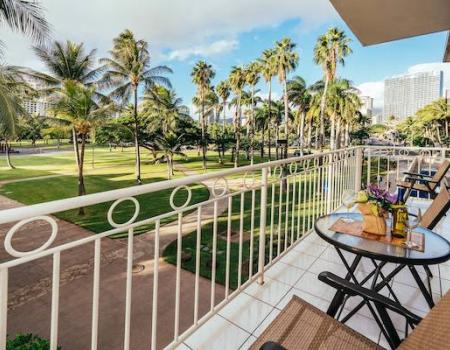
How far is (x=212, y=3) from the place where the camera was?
17562 millimetres

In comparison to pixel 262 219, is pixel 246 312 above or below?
below

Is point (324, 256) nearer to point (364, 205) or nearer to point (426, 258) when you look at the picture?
point (364, 205)

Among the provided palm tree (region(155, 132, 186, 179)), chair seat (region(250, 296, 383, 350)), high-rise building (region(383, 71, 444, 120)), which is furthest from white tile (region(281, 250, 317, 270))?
high-rise building (region(383, 71, 444, 120))

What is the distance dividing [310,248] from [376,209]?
4.75 ft

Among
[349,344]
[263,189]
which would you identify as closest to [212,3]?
[263,189]

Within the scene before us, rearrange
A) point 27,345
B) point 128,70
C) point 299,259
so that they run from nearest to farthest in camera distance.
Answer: point 299,259, point 27,345, point 128,70

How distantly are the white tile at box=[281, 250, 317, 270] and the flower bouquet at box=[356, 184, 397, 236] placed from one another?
104 centimetres

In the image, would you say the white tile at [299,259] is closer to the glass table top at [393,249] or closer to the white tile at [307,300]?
the white tile at [307,300]

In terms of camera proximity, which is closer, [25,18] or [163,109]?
[25,18]

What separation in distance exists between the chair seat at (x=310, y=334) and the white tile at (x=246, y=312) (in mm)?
652

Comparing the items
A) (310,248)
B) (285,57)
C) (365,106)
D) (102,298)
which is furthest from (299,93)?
(310,248)

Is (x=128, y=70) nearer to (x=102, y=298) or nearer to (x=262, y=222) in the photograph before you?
(x=102, y=298)

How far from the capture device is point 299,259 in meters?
2.79

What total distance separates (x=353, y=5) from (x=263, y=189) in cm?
204
